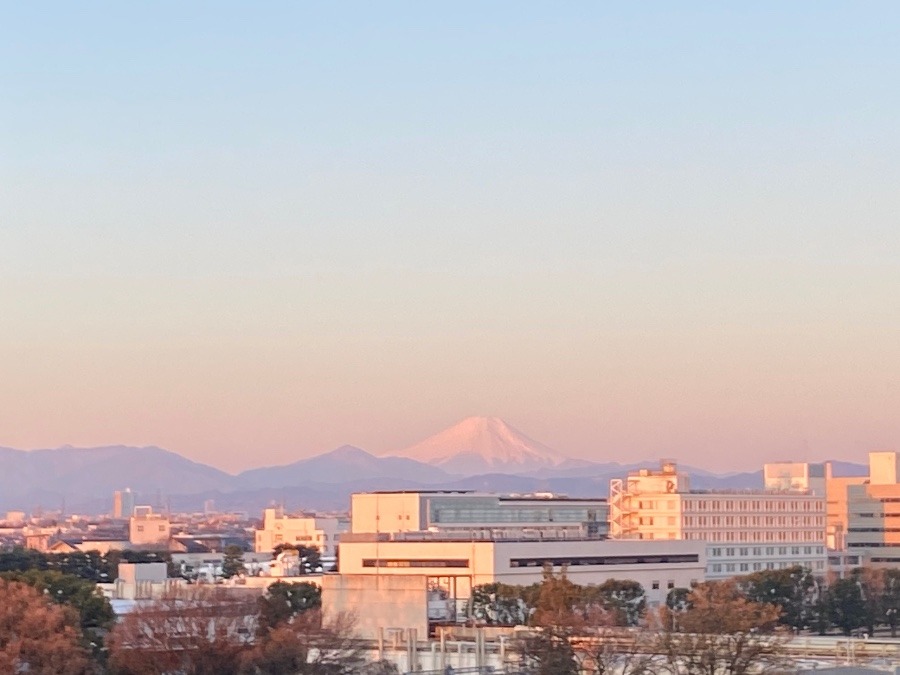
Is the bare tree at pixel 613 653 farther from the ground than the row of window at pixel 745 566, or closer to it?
closer to it

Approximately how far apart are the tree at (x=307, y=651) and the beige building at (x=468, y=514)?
7313cm

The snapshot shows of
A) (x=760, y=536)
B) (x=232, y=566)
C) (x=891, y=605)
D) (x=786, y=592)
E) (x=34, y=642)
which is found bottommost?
(x=891, y=605)

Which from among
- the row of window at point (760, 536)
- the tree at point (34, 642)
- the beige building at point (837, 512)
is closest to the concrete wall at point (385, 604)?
the tree at point (34, 642)

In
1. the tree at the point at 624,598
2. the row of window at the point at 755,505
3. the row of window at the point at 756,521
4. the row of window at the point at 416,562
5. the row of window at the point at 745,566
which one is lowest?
the tree at the point at 624,598

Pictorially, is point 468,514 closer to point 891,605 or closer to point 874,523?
point 874,523

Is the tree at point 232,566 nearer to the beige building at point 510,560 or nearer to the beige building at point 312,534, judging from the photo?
the beige building at point 510,560

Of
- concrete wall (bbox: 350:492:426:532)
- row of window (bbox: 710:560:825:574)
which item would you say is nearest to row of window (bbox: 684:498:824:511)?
row of window (bbox: 710:560:825:574)

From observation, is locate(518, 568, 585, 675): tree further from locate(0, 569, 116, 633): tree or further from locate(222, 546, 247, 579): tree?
locate(222, 546, 247, 579): tree

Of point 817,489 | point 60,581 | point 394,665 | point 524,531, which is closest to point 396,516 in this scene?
point 524,531

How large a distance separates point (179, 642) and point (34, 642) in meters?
3.38

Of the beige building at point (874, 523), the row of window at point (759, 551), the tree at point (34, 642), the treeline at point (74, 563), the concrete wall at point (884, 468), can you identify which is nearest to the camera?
the tree at point (34, 642)

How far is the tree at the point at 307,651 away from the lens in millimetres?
41156

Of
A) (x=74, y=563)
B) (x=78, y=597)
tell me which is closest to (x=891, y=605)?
(x=78, y=597)

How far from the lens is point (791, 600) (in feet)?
299
